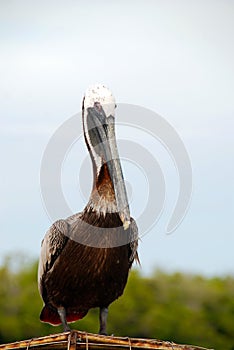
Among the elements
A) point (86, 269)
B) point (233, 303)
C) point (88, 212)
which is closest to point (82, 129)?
point (88, 212)

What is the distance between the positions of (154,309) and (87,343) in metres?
9.72

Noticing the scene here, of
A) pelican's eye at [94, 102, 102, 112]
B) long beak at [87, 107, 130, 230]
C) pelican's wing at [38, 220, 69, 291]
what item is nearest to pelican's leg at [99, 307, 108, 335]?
pelican's wing at [38, 220, 69, 291]

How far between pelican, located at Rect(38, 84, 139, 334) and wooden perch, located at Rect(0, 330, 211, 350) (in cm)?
90

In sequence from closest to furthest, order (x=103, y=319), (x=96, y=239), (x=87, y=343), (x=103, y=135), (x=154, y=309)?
(x=87, y=343) → (x=96, y=239) → (x=103, y=135) → (x=103, y=319) → (x=154, y=309)

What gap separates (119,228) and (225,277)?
1019 cm

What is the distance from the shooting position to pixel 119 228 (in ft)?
14.4

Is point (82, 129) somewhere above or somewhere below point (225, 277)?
below

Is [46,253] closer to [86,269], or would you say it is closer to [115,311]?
[86,269]

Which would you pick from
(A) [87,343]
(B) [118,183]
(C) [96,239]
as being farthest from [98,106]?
(A) [87,343]

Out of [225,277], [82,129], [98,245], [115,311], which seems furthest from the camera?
[225,277]

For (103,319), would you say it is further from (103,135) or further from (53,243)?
(103,135)

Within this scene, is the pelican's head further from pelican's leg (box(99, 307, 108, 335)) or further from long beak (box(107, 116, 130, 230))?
pelican's leg (box(99, 307, 108, 335))

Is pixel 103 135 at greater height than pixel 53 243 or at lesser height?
greater

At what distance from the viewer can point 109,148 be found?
445cm
